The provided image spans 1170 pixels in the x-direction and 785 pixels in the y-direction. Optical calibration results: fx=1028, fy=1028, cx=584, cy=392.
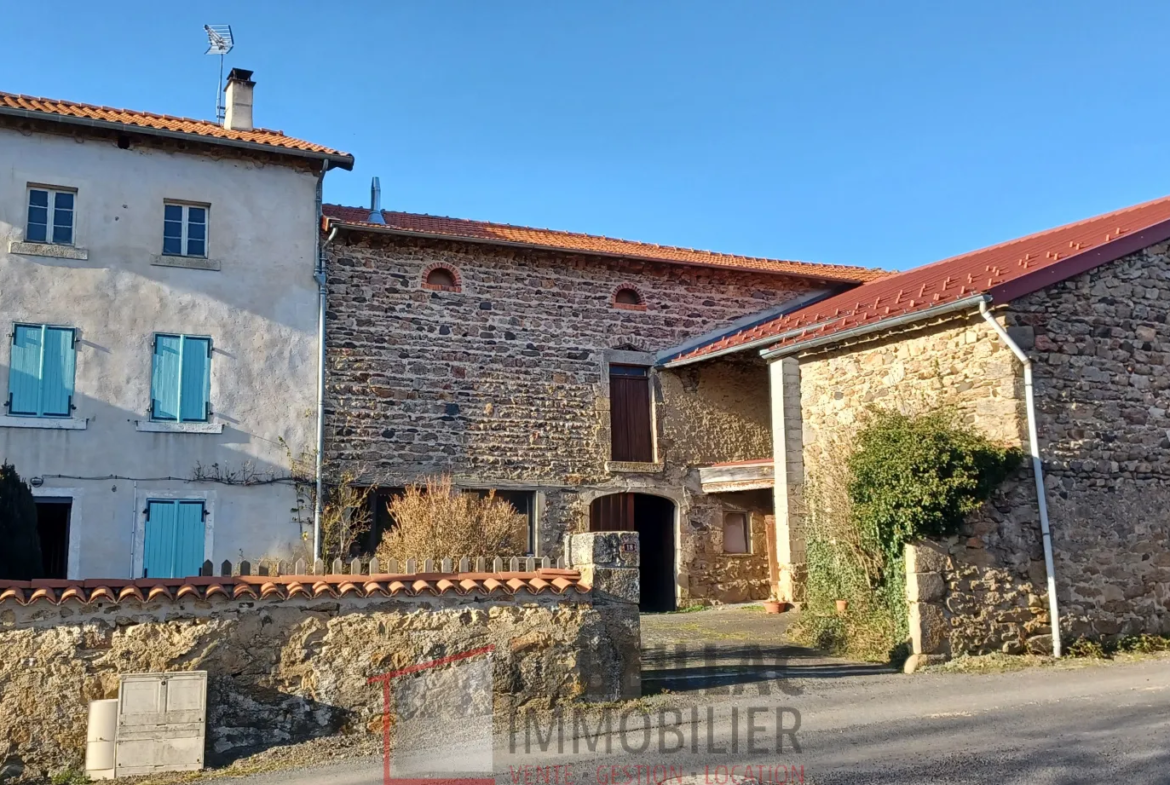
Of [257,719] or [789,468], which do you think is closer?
[257,719]

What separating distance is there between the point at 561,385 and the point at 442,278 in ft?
7.45

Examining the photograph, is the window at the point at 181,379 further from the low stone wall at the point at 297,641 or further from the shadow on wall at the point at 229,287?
the low stone wall at the point at 297,641

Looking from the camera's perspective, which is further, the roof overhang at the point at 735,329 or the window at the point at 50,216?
the roof overhang at the point at 735,329

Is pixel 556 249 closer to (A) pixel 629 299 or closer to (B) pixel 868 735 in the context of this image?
(A) pixel 629 299

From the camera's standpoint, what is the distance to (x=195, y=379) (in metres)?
12.8

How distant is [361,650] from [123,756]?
5.26 ft

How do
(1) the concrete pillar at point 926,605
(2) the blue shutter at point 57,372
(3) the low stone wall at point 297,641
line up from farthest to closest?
(2) the blue shutter at point 57,372, (1) the concrete pillar at point 926,605, (3) the low stone wall at point 297,641

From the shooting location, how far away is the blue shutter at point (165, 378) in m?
12.6

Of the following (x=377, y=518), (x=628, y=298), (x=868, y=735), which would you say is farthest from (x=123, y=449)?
(x=868, y=735)

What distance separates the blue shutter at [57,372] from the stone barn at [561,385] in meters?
3.03

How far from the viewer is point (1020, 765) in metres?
6.05

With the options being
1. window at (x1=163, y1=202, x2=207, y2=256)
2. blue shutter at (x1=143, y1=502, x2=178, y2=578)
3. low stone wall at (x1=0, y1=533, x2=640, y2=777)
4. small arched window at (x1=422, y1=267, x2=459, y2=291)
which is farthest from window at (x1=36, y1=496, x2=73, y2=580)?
low stone wall at (x1=0, y1=533, x2=640, y2=777)

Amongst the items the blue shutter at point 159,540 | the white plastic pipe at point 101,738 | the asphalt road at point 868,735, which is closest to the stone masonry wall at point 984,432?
the asphalt road at point 868,735

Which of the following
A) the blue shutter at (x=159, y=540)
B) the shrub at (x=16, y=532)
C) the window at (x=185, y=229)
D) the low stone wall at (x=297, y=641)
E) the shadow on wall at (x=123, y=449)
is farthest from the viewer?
the window at (x=185, y=229)
